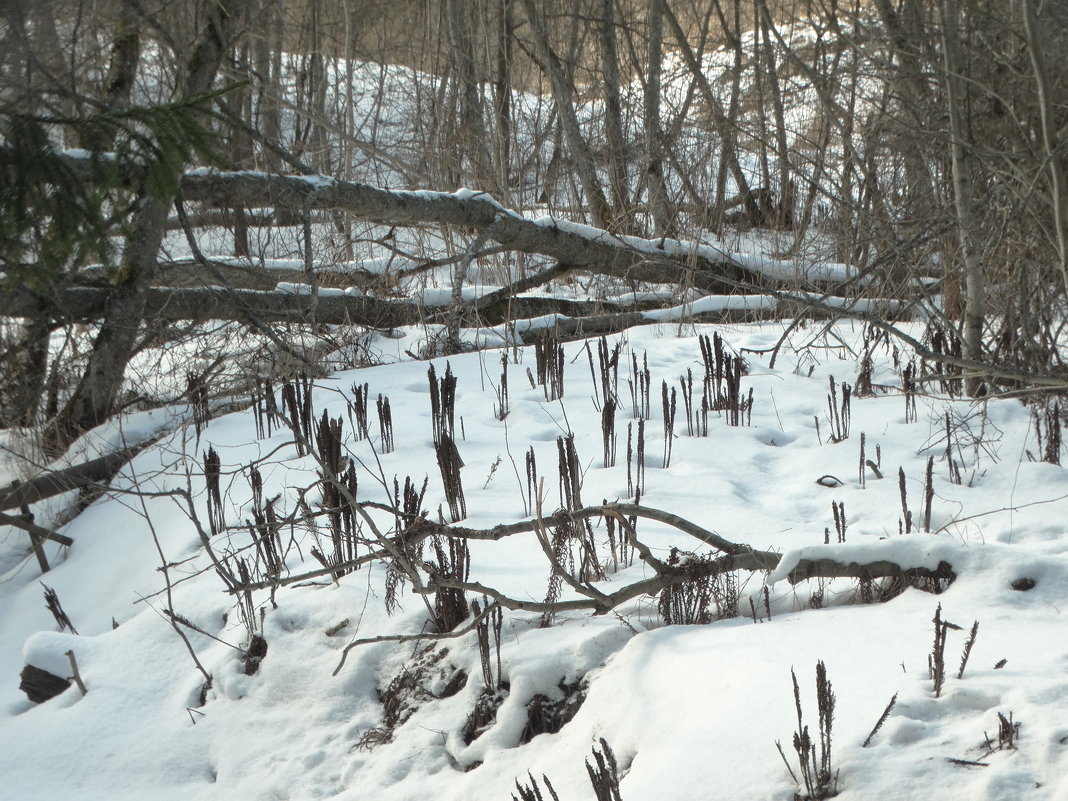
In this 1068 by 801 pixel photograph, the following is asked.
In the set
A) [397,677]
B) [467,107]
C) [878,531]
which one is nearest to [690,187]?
[467,107]

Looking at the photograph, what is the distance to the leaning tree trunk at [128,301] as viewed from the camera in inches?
212

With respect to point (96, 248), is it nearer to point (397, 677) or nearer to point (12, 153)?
point (12, 153)

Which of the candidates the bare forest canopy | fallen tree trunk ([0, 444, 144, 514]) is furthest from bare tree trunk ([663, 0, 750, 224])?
fallen tree trunk ([0, 444, 144, 514])

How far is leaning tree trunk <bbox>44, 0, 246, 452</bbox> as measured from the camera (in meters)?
5.38

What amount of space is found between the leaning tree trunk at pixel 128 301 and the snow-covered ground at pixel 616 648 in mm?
1009

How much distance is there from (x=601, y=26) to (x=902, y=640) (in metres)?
10.3

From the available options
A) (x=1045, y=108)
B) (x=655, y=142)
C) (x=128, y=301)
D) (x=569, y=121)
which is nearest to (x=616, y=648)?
(x=1045, y=108)

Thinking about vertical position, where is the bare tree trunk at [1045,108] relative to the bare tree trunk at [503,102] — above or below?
below

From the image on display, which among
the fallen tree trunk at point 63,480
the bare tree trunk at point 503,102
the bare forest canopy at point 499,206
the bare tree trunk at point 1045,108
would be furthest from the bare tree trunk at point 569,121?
the bare tree trunk at point 1045,108

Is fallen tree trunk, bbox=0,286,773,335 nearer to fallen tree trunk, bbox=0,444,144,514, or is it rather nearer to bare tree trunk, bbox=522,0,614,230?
fallen tree trunk, bbox=0,444,144,514

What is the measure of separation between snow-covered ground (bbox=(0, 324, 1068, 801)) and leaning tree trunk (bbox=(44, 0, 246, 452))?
1.01 m

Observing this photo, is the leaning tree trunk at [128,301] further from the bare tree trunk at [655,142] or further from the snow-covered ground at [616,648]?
the bare tree trunk at [655,142]

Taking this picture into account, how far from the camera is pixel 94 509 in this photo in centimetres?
466

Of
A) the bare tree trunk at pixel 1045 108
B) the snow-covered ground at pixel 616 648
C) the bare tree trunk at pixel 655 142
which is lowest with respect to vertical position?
the snow-covered ground at pixel 616 648
